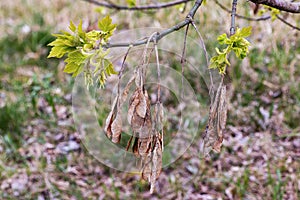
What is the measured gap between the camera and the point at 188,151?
246 centimetres

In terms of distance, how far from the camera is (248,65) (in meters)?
2.92

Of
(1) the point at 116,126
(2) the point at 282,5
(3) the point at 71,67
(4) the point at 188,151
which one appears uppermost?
(2) the point at 282,5

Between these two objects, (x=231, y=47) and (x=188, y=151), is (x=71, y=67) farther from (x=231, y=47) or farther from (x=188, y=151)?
(x=188, y=151)

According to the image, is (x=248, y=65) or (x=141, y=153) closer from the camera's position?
(x=141, y=153)

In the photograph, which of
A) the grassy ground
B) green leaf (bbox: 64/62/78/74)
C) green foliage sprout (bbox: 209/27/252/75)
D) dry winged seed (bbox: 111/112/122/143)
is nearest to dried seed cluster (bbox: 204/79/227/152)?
green foliage sprout (bbox: 209/27/252/75)

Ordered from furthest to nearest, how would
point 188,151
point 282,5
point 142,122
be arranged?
point 188,151
point 282,5
point 142,122

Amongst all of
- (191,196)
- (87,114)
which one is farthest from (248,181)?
(87,114)

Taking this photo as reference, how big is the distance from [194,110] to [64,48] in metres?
1.77

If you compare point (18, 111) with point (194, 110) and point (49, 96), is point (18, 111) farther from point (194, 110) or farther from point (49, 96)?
point (194, 110)

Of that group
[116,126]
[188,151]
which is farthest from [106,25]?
[188,151]

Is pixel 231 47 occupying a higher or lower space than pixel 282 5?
lower

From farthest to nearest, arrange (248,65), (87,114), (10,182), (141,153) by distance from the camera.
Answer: (248,65)
(87,114)
(10,182)
(141,153)

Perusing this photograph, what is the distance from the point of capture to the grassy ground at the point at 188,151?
220cm

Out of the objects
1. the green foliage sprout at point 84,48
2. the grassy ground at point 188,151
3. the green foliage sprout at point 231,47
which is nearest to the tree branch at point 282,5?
the green foliage sprout at point 231,47
